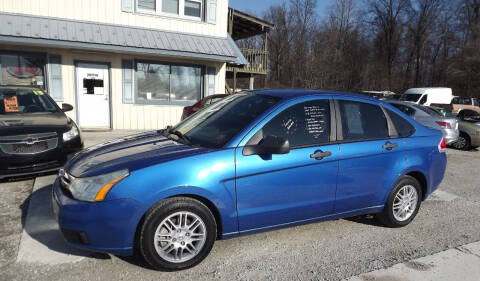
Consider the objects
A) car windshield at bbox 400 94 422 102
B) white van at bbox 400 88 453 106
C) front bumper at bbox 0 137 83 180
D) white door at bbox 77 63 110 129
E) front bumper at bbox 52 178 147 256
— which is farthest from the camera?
car windshield at bbox 400 94 422 102

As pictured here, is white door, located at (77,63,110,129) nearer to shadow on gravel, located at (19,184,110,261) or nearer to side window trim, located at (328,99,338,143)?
shadow on gravel, located at (19,184,110,261)

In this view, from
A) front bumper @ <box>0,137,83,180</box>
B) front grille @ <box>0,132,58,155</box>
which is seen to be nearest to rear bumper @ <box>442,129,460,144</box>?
front bumper @ <box>0,137,83,180</box>

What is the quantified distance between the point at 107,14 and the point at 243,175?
932 centimetres

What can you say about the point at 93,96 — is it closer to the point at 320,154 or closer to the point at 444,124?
the point at 320,154

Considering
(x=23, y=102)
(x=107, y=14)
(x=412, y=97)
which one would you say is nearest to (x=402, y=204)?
(x=23, y=102)

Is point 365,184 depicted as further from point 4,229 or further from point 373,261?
point 4,229

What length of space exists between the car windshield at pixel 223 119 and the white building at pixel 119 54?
22.9ft

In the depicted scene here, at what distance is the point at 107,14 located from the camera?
33.8 ft

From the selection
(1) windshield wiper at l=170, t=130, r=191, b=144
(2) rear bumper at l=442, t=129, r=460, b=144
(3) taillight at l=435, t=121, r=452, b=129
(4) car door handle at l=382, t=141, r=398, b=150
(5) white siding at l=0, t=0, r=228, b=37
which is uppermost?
(5) white siding at l=0, t=0, r=228, b=37

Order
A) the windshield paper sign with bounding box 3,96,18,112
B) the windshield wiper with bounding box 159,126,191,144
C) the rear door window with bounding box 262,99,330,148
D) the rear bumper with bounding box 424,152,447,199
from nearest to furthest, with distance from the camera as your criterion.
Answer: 1. the rear door window with bounding box 262,99,330,148
2. the windshield wiper with bounding box 159,126,191,144
3. the rear bumper with bounding box 424,152,447,199
4. the windshield paper sign with bounding box 3,96,18,112

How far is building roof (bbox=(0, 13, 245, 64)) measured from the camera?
8820 mm

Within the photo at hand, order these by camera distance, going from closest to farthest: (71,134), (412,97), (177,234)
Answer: (177,234) → (71,134) → (412,97)

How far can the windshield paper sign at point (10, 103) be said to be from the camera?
5883 millimetres

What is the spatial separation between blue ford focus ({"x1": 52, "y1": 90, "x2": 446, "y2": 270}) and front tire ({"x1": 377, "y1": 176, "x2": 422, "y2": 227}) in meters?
0.01
